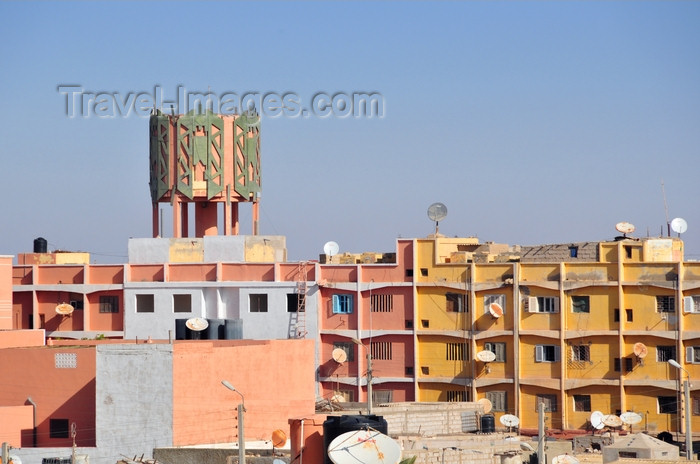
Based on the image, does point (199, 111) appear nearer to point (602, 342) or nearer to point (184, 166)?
point (184, 166)

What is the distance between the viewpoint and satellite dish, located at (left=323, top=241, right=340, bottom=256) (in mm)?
79438

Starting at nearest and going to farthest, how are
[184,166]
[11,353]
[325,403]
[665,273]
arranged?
[11,353] < [325,403] < [665,273] < [184,166]

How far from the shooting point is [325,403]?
65.2 meters

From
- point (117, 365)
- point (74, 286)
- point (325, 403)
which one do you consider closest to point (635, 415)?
point (325, 403)

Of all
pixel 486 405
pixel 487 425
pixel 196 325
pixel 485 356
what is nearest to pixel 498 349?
pixel 485 356

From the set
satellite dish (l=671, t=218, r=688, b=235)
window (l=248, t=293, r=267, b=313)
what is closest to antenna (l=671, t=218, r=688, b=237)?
satellite dish (l=671, t=218, r=688, b=235)

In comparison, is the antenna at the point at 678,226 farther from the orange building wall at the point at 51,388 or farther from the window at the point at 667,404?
the orange building wall at the point at 51,388

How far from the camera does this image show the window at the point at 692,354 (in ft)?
228

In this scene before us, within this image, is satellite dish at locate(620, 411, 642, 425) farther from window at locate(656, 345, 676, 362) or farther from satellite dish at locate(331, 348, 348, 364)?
satellite dish at locate(331, 348, 348, 364)

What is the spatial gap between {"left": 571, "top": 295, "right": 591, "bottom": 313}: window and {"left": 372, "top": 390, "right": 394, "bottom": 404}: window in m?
9.73

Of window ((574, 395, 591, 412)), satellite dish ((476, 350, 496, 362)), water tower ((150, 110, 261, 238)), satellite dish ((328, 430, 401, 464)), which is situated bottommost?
window ((574, 395, 591, 412))

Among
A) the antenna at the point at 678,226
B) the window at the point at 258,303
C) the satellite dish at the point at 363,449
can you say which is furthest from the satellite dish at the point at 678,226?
the satellite dish at the point at 363,449

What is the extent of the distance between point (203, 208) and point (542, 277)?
18.7 m

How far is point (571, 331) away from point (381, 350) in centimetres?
942
